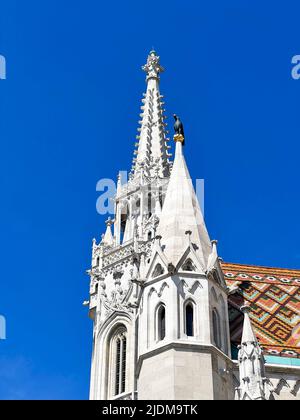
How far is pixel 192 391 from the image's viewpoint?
18375 mm

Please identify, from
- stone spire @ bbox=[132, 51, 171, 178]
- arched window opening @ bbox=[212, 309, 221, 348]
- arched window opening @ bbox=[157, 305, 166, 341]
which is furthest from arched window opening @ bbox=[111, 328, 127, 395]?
arched window opening @ bbox=[157, 305, 166, 341]

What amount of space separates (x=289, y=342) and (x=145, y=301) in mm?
→ 3960

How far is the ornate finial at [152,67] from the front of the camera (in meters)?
41.9

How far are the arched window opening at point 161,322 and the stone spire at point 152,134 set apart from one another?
15964 mm

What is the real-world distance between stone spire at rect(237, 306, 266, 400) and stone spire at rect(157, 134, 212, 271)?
7.34 ft

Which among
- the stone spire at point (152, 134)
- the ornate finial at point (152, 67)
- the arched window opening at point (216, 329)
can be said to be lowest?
the arched window opening at point (216, 329)

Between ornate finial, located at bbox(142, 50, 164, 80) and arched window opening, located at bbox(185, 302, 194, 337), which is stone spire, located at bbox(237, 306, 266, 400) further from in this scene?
ornate finial, located at bbox(142, 50, 164, 80)

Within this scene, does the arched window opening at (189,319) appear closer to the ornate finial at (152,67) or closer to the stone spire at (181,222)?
the stone spire at (181,222)

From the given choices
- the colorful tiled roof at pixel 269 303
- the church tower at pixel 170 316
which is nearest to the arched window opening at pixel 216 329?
the church tower at pixel 170 316

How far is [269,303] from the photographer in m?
24.5

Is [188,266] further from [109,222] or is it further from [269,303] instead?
[109,222]

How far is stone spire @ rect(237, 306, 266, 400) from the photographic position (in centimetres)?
1805
